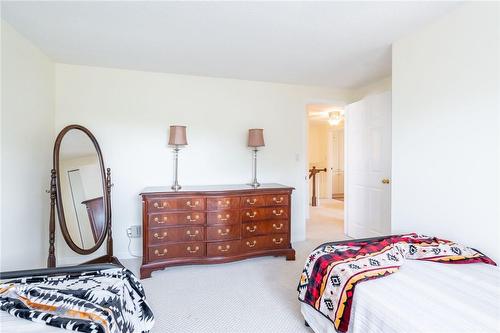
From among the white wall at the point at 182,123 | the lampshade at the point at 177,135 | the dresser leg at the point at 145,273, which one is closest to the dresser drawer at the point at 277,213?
the white wall at the point at 182,123

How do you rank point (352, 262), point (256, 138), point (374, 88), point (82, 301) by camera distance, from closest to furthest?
point (82, 301), point (352, 262), point (256, 138), point (374, 88)

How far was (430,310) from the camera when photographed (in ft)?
3.70

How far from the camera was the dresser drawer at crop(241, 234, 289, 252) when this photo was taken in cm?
288

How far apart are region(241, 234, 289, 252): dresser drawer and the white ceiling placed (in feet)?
6.59

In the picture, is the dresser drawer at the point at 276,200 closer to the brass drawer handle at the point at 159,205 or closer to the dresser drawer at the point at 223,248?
the dresser drawer at the point at 223,248

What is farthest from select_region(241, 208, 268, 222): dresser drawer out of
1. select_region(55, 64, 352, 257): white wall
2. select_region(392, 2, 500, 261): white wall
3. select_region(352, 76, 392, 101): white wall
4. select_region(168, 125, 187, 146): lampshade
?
select_region(352, 76, 392, 101): white wall

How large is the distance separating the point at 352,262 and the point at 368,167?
223 centimetres

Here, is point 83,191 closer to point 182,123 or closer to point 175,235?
point 175,235

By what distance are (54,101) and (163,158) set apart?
1322 mm

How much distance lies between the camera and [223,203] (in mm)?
2791

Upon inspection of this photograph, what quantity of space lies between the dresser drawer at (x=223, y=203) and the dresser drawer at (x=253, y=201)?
0.20ft

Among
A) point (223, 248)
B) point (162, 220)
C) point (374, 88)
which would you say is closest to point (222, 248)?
point (223, 248)

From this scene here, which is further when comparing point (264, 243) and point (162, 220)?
point (264, 243)

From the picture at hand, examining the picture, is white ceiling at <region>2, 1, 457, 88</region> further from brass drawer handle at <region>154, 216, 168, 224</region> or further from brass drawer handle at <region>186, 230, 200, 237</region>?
brass drawer handle at <region>186, 230, 200, 237</region>
